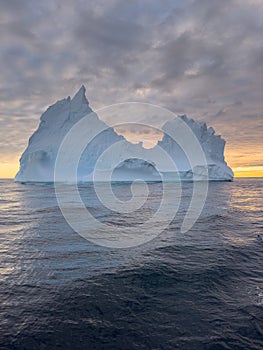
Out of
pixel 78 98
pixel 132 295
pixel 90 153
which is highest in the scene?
pixel 78 98

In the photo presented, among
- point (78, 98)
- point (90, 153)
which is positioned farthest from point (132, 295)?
point (78, 98)

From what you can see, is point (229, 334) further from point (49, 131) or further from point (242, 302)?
point (49, 131)

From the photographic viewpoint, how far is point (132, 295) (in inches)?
203

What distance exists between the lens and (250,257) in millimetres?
7684

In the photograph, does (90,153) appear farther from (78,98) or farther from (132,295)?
(132,295)

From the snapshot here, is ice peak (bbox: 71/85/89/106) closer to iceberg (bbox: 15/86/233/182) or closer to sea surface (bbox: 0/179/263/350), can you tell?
iceberg (bbox: 15/86/233/182)

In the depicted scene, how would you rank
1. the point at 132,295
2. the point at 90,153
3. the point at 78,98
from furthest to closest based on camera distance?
the point at 90,153 → the point at 78,98 → the point at 132,295

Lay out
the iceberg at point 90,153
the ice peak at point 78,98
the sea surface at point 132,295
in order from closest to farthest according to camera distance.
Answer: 1. the sea surface at point 132,295
2. the iceberg at point 90,153
3. the ice peak at point 78,98

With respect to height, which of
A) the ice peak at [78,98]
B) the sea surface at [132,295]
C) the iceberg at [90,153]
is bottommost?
the sea surface at [132,295]

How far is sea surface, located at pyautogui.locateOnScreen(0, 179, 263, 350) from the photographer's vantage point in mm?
3805

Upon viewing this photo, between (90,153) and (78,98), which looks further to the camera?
(90,153)

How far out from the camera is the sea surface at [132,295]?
3805 millimetres

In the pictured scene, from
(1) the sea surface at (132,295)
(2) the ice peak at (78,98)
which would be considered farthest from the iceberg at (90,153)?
(1) the sea surface at (132,295)

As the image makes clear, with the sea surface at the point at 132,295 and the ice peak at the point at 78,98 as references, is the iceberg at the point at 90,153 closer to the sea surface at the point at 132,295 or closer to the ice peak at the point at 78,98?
the ice peak at the point at 78,98
